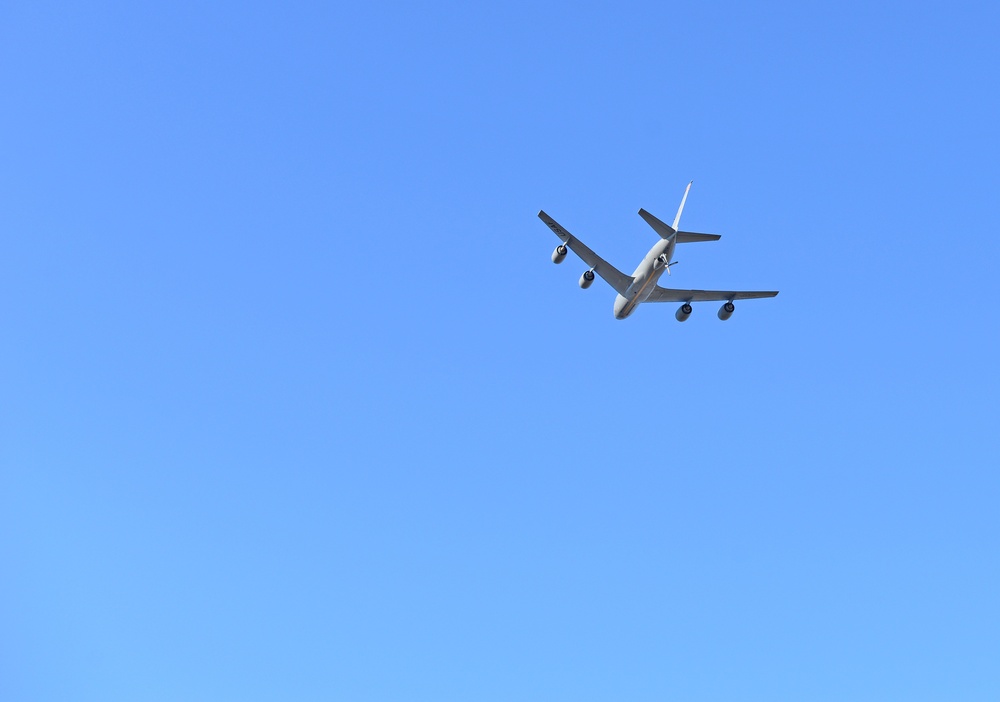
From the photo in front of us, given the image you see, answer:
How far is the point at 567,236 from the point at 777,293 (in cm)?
1522

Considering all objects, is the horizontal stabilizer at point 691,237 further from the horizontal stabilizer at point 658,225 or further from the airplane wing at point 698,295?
the airplane wing at point 698,295

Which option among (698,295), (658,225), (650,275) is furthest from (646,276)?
(698,295)

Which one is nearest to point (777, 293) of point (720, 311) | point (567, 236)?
point (720, 311)

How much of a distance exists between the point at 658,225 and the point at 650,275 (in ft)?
12.9

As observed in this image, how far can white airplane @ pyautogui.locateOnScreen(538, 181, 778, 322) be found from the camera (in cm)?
6234

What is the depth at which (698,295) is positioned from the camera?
72.1 meters

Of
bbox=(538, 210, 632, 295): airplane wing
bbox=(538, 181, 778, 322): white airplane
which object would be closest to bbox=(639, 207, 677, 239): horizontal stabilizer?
bbox=(538, 181, 778, 322): white airplane

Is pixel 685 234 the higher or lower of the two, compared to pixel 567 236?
lower

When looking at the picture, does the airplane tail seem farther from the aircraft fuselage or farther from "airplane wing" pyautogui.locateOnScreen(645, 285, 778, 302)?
"airplane wing" pyautogui.locateOnScreen(645, 285, 778, 302)

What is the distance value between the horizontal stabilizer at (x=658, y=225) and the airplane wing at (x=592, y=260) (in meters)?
7.02

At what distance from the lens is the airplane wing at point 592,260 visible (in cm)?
6838

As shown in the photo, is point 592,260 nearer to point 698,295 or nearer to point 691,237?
point 698,295

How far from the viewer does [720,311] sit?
234 feet

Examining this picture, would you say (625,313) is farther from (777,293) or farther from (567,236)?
(777,293)
